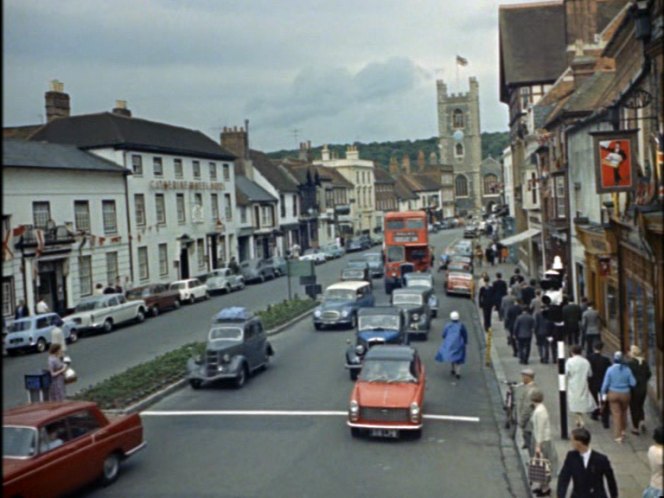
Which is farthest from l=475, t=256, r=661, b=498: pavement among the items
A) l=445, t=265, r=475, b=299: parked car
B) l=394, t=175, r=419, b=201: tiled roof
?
l=394, t=175, r=419, b=201: tiled roof

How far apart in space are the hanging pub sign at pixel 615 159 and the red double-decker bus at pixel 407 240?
29223 mm

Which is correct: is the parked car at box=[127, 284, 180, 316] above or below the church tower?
below

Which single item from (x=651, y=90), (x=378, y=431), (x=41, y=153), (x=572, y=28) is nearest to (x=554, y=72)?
(x=572, y=28)

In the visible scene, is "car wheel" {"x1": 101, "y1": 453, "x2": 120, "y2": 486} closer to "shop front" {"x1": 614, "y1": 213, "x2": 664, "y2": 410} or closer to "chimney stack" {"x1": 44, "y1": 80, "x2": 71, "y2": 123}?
"shop front" {"x1": 614, "y1": 213, "x2": 664, "y2": 410}

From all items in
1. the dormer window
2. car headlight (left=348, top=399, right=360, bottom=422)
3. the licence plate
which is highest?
the dormer window

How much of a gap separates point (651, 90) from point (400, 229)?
31491mm

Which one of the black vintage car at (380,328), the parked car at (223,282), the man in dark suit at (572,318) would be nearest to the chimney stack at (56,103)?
the parked car at (223,282)

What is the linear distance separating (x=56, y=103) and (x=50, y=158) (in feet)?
43.2

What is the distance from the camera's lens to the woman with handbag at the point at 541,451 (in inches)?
448

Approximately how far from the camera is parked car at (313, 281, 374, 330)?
30.6m

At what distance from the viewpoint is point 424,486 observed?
Answer: 12.4 meters

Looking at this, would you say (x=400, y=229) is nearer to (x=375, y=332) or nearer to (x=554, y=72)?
(x=554, y=72)

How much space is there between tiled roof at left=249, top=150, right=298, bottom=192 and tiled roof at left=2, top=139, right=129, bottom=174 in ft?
95.9

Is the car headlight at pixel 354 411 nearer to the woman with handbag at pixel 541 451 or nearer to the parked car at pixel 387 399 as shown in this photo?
the parked car at pixel 387 399
